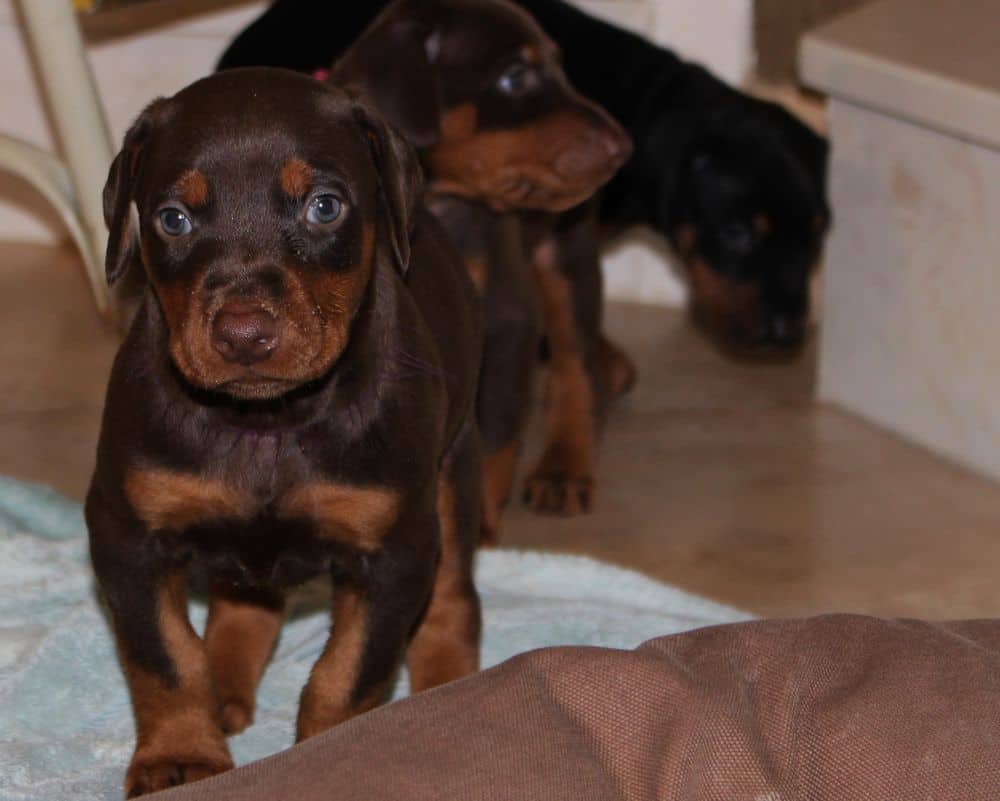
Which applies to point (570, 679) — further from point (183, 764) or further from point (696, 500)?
point (696, 500)

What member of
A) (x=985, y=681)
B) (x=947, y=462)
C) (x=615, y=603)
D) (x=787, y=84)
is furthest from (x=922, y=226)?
(x=985, y=681)

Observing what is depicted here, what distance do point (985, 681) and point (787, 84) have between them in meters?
3.25

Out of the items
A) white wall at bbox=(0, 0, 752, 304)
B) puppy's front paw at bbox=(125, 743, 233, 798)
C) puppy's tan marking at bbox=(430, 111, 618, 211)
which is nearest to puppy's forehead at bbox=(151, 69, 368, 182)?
puppy's front paw at bbox=(125, 743, 233, 798)

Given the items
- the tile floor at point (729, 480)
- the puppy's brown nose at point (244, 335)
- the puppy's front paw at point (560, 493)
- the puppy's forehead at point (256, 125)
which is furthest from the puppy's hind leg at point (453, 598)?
the puppy's front paw at point (560, 493)

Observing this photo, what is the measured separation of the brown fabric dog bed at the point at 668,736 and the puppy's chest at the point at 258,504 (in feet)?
1.08

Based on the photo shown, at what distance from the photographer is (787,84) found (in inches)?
216

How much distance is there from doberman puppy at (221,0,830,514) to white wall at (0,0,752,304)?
0.43m

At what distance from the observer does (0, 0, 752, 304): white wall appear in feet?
17.5

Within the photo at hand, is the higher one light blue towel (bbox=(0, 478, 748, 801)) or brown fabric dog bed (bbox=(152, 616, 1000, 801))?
brown fabric dog bed (bbox=(152, 616, 1000, 801))

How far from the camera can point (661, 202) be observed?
15.8ft

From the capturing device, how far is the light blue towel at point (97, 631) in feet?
9.79

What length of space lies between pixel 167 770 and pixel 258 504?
0.45 metres

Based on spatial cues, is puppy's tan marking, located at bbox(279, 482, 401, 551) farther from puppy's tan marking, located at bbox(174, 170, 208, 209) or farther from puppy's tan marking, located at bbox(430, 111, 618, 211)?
puppy's tan marking, located at bbox(430, 111, 618, 211)

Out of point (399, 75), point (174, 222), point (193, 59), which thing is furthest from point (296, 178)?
point (193, 59)
